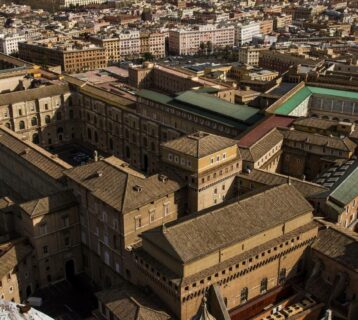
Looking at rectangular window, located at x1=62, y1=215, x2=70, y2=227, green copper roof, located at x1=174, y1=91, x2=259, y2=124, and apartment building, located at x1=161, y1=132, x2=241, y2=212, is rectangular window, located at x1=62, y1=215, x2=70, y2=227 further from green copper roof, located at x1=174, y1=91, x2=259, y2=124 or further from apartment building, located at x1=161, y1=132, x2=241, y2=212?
green copper roof, located at x1=174, y1=91, x2=259, y2=124

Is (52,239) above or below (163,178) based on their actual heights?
below

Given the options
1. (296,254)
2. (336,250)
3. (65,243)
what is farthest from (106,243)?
(336,250)

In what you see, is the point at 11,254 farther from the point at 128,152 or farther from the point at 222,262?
the point at 128,152

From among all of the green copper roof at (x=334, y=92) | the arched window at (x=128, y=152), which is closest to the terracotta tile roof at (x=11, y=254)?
the arched window at (x=128, y=152)

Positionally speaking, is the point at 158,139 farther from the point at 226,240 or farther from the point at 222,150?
the point at 226,240

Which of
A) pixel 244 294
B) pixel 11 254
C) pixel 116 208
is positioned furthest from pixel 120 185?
pixel 244 294

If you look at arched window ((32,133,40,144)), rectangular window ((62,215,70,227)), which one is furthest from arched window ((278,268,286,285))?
arched window ((32,133,40,144))
